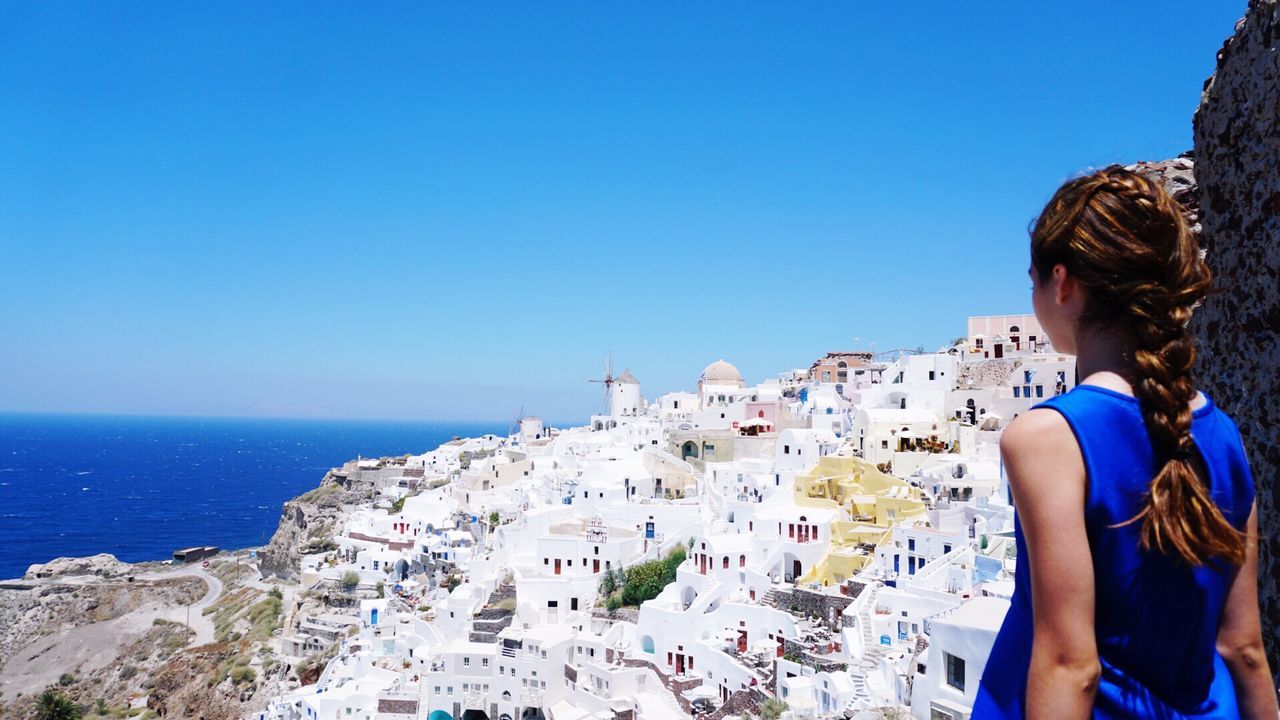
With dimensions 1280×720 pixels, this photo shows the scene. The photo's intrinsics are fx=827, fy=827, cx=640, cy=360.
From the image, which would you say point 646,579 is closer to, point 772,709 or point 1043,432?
point 772,709

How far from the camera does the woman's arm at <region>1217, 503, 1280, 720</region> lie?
1.83 metres

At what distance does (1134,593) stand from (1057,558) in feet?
0.64

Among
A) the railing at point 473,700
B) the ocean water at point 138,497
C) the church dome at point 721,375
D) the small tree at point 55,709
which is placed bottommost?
the small tree at point 55,709

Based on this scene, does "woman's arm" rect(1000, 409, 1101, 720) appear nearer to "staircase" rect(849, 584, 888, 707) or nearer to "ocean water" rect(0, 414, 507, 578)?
"staircase" rect(849, 584, 888, 707)

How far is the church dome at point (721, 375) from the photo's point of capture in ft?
162

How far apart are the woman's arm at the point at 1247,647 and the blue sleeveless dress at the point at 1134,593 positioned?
0.34 ft

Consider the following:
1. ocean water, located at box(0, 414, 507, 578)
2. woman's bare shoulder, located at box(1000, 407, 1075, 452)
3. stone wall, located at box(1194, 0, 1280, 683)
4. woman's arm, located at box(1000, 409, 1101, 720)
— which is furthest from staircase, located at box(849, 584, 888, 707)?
ocean water, located at box(0, 414, 507, 578)

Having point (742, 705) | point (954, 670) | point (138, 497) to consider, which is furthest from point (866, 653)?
point (138, 497)

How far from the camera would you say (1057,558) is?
5.14 feet

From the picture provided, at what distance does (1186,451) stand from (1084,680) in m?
0.49

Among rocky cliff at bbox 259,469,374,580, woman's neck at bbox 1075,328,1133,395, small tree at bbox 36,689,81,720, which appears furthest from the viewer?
rocky cliff at bbox 259,469,374,580

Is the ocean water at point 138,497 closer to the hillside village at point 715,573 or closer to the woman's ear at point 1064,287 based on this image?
the hillside village at point 715,573

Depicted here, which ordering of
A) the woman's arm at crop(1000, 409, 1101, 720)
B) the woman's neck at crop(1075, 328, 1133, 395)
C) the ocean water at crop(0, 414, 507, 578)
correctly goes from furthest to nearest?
the ocean water at crop(0, 414, 507, 578)
the woman's neck at crop(1075, 328, 1133, 395)
the woman's arm at crop(1000, 409, 1101, 720)

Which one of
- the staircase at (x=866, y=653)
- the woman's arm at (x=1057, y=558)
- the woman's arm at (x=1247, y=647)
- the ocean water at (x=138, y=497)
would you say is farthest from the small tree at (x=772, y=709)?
the ocean water at (x=138, y=497)
